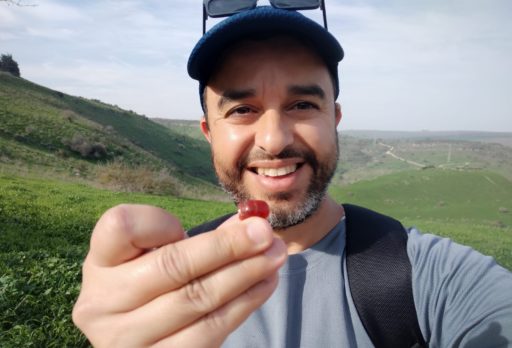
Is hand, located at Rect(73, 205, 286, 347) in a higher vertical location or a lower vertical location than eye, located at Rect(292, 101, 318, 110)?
lower

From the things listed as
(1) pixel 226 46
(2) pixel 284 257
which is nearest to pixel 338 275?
(2) pixel 284 257

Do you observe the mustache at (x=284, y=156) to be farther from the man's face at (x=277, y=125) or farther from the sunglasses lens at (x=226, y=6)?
the sunglasses lens at (x=226, y=6)

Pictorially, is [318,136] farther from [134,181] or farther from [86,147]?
[86,147]

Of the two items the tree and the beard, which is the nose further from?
the tree

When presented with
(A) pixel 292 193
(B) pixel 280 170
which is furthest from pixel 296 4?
(A) pixel 292 193

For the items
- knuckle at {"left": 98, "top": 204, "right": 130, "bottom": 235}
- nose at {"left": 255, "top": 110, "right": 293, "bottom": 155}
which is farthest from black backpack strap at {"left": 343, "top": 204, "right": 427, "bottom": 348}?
knuckle at {"left": 98, "top": 204, "right": 130, "bottom": 235}

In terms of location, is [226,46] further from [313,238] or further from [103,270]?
[103,270]

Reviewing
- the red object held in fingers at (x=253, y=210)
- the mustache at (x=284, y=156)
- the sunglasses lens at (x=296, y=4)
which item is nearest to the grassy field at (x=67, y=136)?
the sunglasses lens at (x=296, y=4)

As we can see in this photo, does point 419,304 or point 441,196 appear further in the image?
point 441,196
